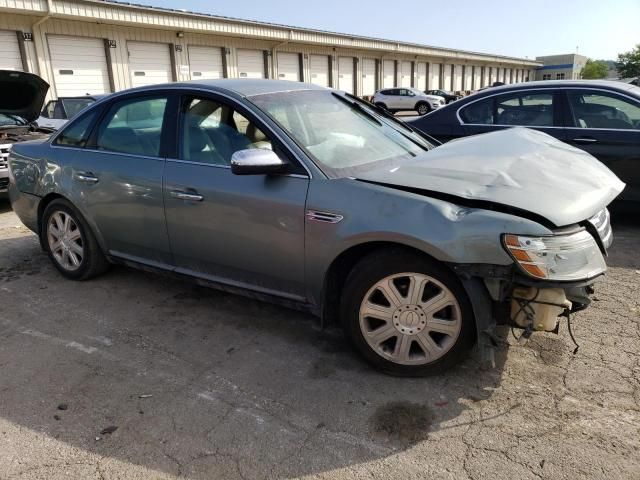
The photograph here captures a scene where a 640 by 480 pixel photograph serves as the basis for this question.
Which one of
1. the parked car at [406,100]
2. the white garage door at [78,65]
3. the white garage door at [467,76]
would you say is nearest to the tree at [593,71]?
the white garage door at [467,76]

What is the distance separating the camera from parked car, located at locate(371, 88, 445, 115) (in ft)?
103

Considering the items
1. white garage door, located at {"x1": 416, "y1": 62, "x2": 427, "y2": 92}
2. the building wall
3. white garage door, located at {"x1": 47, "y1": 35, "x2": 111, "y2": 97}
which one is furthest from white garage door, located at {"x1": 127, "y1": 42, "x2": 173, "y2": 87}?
white garage door, located at {"x1": 416, "y1": 62, "x2": 427, "y2": 92}

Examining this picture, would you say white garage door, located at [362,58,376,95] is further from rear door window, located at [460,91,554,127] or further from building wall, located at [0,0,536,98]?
rear door window, located at [460,91,554,127]

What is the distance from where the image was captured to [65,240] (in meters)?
4.46

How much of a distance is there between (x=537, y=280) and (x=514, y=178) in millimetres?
663

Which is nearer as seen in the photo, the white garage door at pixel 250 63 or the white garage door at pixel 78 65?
the white garage door at pixel 78 65

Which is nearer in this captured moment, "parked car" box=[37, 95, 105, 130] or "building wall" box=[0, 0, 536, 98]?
"parked car" box=[37, 95, 105, 130]

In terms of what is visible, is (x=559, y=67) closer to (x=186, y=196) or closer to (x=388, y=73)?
(x=388, y=73)

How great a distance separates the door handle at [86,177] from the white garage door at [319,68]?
2738 centimetres

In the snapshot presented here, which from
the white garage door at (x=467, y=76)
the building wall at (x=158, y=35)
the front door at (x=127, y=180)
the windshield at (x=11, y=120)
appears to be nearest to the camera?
the front door at (x=127, y=180)

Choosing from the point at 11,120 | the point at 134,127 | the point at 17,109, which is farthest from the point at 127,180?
the point at 11,120

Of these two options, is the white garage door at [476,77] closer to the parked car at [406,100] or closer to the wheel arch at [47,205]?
the parked car at [406,100]

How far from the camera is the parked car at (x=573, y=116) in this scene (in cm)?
518

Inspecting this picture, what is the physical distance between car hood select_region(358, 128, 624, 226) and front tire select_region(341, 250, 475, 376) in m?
0.42
